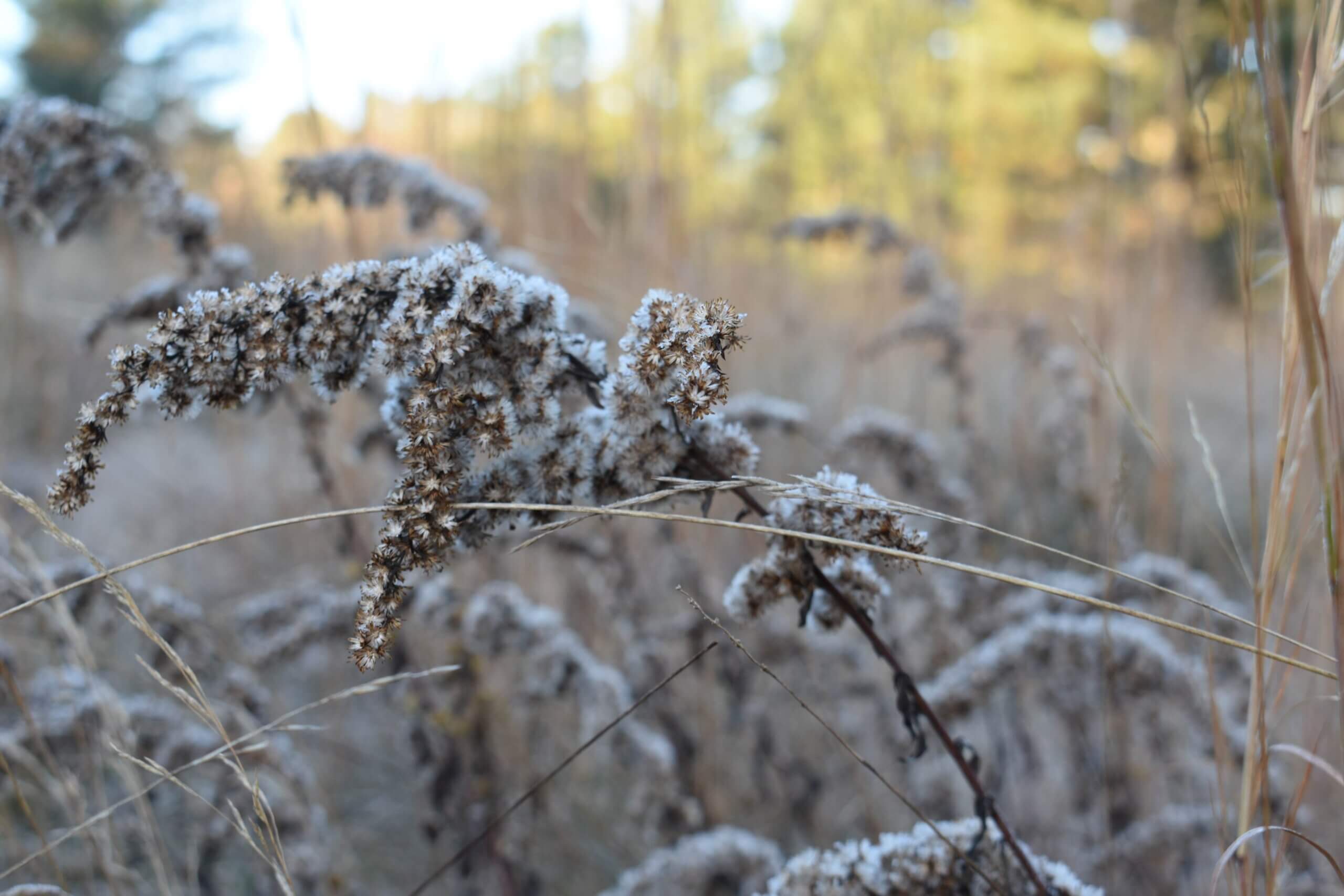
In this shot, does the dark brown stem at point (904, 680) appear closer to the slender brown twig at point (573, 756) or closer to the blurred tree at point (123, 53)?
the slender brown twig at point (573, 756)

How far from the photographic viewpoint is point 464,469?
81 cm

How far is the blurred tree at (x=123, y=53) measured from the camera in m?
16.6

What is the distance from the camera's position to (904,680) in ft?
2.77

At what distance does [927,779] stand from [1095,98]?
21.5 metres

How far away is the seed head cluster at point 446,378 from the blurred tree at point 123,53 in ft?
56.8

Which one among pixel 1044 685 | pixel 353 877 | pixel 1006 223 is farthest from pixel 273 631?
pixel 1006 223

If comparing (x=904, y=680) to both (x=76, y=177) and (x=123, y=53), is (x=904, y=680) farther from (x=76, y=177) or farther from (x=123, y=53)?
(x=123, y=53)

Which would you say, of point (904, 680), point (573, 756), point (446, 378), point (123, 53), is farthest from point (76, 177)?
point (123, 53)

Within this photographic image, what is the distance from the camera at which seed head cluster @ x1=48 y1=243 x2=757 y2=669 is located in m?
0.75

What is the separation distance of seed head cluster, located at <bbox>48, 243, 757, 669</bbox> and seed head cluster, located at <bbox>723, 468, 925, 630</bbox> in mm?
138

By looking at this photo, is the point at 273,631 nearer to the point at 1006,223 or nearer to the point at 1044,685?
the point at 1044,685

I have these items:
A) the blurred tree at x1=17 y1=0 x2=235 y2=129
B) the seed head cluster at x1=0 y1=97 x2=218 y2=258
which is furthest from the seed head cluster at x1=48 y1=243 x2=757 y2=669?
the blurred tree at x1=17 y1=0 x2=235 y2=129

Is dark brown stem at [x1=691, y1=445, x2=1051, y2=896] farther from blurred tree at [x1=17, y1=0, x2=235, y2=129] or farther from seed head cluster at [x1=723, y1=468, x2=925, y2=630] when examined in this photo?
blurred tree at [x1=17, y1=0, x2=235, y2=129]

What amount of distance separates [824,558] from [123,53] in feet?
69.9
